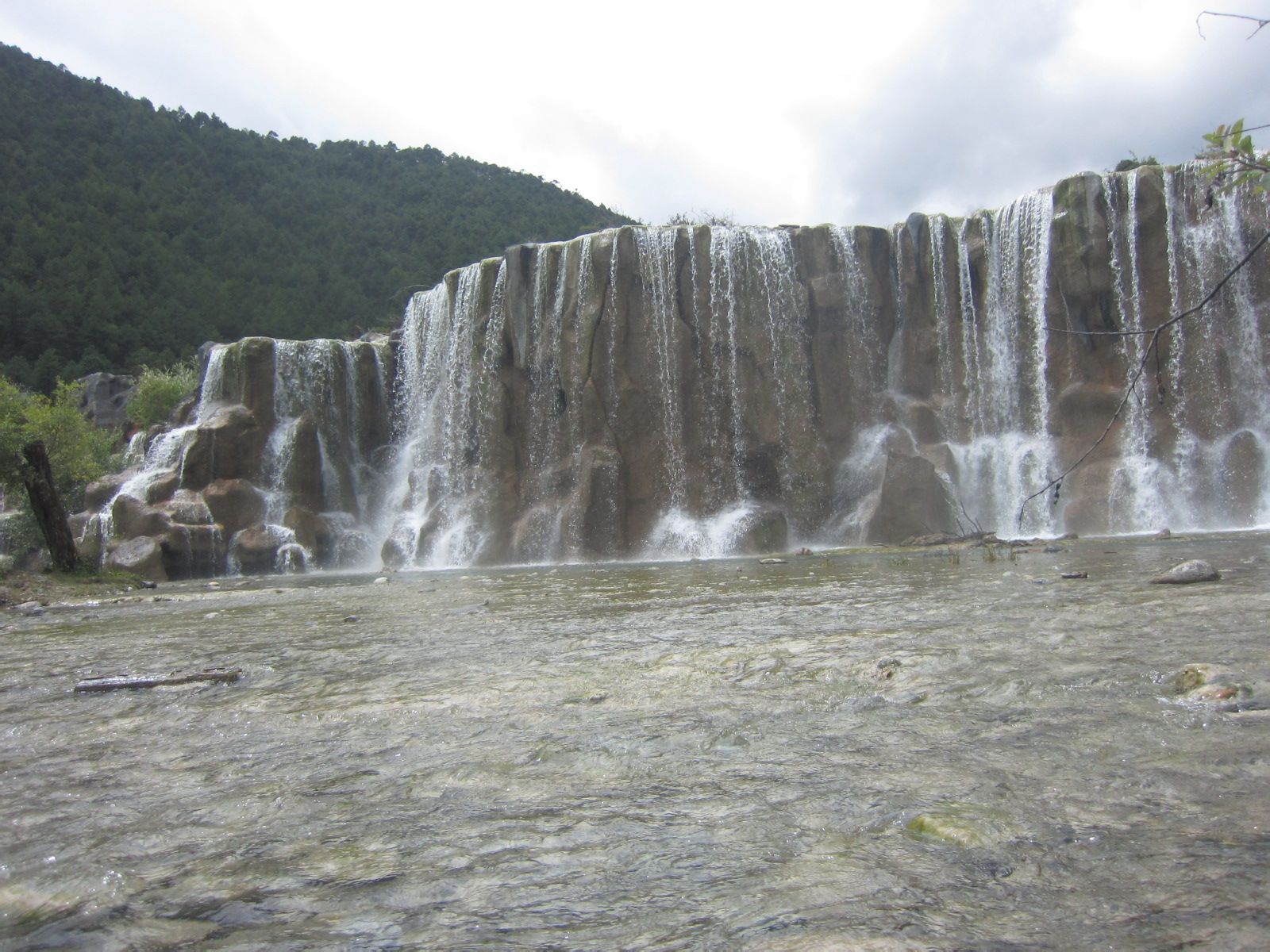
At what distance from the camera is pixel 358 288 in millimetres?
70375

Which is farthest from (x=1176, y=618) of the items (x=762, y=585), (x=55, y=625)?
(x=55, y=625)

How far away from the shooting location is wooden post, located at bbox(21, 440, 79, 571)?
1764 centimetres

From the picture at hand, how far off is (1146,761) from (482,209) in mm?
81110

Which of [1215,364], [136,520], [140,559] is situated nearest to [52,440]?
[136,520]

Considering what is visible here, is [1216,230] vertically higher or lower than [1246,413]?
higher

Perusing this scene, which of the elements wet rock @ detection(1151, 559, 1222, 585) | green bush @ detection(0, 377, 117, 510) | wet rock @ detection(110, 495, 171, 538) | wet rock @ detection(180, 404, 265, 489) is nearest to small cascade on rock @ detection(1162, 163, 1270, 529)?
wet rock @ detection(1151, 559, 1222, 585)

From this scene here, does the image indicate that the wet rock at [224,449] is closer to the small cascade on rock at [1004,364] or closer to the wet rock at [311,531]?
the wet rock at [311,531]

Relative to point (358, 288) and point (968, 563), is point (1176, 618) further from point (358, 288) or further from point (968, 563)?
point (358, 288)

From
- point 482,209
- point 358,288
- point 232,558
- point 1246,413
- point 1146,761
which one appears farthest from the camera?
point 482,209

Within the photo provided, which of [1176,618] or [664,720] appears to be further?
[1176,618]

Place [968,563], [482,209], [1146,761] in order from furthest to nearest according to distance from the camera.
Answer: [482,209] < [968,563] < [1146,761]

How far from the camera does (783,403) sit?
87.7ft

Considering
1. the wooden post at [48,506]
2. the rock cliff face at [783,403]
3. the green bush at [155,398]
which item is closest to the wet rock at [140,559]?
the rock cliff face at [783,403]

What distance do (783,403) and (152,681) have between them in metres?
22.6
